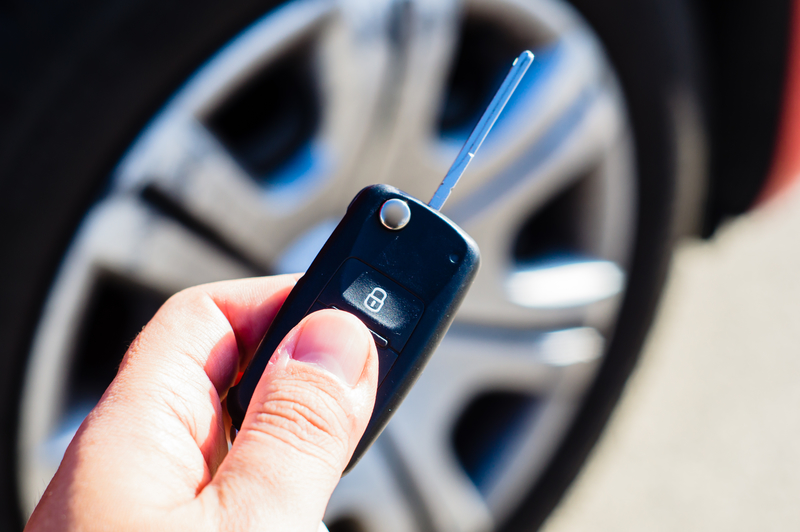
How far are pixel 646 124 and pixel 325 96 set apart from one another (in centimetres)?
70

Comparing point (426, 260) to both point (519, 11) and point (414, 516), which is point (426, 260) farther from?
point (414, 516)

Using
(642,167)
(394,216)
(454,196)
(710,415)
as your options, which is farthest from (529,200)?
(710,415)

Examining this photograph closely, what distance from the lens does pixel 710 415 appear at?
2.00m

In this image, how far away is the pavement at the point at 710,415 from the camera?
5.79 feet

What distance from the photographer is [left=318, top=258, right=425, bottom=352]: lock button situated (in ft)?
2.54

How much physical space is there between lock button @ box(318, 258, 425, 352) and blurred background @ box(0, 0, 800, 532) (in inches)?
17.2

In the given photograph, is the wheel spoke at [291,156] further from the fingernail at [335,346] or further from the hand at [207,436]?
the fingernail at [335,346]

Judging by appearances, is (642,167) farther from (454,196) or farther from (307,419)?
(307,419)

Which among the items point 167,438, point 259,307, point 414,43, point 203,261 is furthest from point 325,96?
point 167,438

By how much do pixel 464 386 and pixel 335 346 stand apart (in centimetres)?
78

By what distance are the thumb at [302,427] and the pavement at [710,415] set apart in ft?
3.69

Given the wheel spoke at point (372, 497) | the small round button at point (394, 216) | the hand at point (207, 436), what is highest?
the small round button at point (394, 216)

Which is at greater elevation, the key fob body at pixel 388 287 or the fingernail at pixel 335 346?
the key fob body at pixel 388 287

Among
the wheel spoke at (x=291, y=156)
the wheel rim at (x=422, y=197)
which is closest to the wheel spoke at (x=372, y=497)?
the wheel rim at (x=422, y=197)
